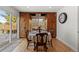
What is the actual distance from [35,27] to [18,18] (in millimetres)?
1777

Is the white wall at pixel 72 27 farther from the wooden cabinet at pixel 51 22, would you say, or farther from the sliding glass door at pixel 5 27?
the wooden cabinet at pixel 51 22

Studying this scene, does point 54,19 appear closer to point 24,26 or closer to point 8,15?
point 24,26

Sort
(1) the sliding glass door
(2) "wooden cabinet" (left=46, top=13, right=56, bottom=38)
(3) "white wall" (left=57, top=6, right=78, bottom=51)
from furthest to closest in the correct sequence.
A: (2) "wooden cabinet" (left=46, top=13, right=56, bottom=38) < (1) the sliding glass door < (3) "white wall" (left=57, top=6, right=78, bottom=51)

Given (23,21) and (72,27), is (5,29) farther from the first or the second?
(72,27)

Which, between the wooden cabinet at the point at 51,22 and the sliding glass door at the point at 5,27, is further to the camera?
the wooden cabinet at the point at 51,22

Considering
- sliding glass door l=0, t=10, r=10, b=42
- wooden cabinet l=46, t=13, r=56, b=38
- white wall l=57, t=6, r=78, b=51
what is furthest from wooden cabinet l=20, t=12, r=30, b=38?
white wall l=57, t=6, r=78, b=51

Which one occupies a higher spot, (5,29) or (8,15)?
(8,15)

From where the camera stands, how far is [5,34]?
738cm

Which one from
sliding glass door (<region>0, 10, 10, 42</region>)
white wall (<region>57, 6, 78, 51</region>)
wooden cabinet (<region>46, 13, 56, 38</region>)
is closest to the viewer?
white wall (<region>57, 6, 78, 51</region>)

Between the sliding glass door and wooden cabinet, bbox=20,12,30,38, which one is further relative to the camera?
wooden cabinet, bbox=20,12,30,38

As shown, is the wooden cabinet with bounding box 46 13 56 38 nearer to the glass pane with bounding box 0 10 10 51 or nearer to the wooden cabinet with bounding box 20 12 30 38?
the wooden cabinet with bounding box 20 12 30 38

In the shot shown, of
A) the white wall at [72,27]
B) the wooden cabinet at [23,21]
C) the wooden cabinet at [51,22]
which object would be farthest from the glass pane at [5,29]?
the wooden cabinet at [51,22]

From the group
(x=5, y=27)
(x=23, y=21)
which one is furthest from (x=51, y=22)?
(x=5, y=27)
